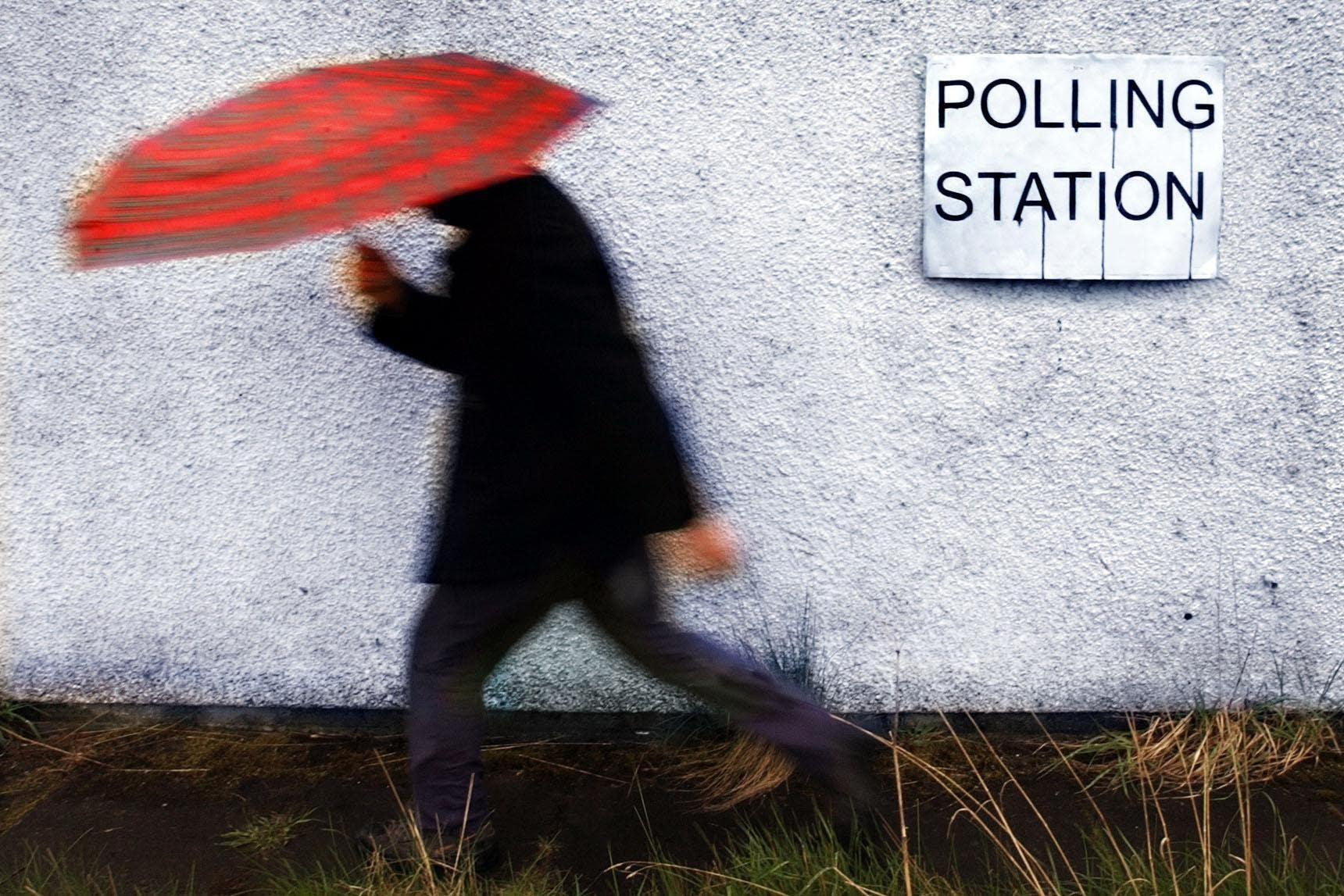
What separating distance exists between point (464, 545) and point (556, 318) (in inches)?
18.3

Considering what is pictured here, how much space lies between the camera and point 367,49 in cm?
289

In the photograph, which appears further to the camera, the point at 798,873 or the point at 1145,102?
the point at 1145,102

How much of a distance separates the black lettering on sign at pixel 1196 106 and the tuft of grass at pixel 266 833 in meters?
2.79

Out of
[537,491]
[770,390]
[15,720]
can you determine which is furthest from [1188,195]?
[15,720]

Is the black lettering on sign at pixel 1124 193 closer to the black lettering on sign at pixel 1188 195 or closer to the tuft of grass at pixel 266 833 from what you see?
the black lettering on sign at pixel 1188 195

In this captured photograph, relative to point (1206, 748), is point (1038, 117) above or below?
above

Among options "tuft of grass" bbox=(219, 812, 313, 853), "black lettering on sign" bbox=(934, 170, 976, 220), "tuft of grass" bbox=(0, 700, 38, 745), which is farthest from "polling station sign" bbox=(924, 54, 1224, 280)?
"tuft of grass" bbox=(0, 700, 38, 745)

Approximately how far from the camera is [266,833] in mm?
2602

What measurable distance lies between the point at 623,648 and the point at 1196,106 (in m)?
2.02

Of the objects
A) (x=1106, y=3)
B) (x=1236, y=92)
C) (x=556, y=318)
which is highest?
(x=1106, y=3)

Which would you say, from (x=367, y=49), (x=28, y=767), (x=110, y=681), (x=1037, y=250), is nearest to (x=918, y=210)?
(x=1037, y=250)

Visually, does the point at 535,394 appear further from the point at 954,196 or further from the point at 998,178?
the point at 998,178

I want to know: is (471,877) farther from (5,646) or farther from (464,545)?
(5,646)

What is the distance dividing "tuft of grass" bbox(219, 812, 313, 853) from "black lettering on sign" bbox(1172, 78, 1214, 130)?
9.15 feet
